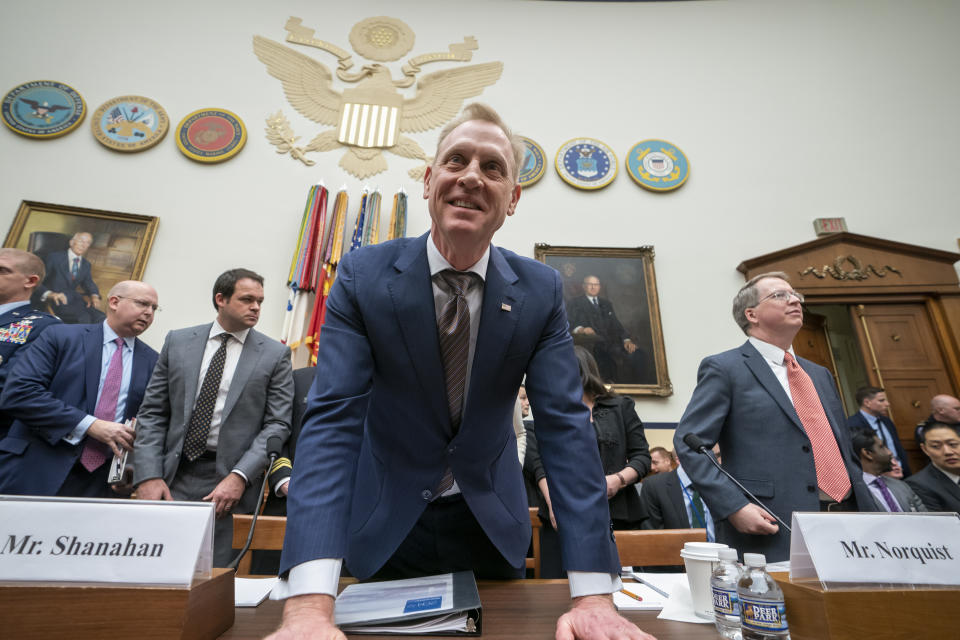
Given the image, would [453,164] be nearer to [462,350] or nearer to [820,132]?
[462,350]

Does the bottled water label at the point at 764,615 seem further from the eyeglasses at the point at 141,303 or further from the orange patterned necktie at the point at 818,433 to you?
the eyeglasses at the point at 141,303

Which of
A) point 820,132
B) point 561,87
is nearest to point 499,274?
point 561,87

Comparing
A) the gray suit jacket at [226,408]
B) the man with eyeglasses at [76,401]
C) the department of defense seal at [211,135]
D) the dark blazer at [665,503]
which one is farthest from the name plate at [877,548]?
the department of defense seal at [211,135]

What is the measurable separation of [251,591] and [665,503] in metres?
2.45

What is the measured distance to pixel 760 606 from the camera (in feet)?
2.04

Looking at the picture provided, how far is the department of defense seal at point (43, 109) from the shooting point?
182 inches

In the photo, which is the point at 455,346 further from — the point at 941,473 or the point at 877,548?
the point at 941,473

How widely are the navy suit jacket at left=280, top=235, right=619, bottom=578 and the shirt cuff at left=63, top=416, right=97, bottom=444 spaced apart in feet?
5.68

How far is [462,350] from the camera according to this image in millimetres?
970

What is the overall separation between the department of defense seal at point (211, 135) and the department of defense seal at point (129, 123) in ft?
0.71

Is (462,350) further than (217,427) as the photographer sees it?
No

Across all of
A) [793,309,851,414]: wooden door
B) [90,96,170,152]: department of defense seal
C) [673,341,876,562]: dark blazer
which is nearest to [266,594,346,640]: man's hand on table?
[673,341,876,562]: dark blazer

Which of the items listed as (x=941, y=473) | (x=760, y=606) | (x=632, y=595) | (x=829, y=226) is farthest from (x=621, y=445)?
(x=829, y=226)

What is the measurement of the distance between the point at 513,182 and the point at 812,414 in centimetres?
158
